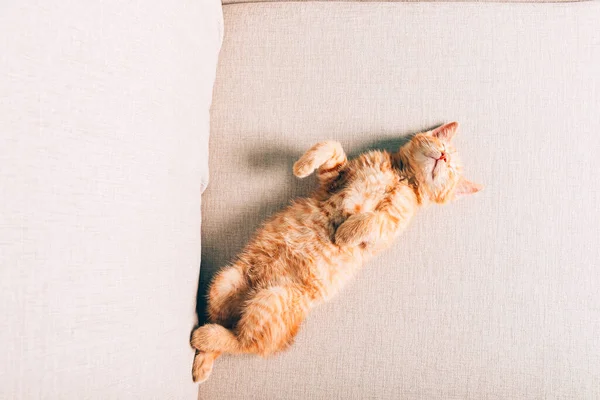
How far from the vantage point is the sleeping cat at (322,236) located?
3.65ft

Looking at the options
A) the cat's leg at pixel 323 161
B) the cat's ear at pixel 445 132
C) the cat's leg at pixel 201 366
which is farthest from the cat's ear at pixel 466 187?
the cat's leg at pixel 201 366

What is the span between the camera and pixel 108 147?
75 centimetres

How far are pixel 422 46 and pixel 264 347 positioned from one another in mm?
937

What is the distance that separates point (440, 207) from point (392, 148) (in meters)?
0.21

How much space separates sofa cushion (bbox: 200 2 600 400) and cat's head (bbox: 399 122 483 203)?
0.06 m

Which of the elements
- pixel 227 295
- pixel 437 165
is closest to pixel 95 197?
pixel 227 295

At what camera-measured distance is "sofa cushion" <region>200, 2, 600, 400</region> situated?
1175mm

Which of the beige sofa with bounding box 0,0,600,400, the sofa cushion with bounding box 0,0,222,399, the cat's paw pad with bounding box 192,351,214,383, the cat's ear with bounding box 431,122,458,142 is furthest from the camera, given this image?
the cat's ear with bounding box 431,122,458,142

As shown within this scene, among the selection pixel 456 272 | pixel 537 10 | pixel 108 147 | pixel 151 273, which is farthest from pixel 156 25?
pixel 537 10

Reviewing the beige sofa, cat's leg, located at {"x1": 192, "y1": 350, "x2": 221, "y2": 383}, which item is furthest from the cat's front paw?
cat's leg, located at {"x1": 192, "y1": 350, "x2": 221, "y2": 383}

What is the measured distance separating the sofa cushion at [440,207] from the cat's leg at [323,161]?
0.08 meters

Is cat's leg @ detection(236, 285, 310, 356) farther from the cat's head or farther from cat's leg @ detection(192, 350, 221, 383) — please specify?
the cat's head

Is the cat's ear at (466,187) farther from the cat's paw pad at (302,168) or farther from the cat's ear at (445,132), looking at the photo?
the cat's paw pad at (302,168)

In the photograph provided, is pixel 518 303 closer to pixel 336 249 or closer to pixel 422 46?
pixel 336 249
